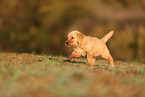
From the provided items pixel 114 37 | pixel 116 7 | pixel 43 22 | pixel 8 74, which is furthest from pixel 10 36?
pixel 8 74

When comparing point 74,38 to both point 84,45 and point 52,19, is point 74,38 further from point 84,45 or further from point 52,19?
point 52,19

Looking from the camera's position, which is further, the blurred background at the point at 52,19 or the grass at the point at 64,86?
the blurred background at the point at 52,19

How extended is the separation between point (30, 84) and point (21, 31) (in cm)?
1030

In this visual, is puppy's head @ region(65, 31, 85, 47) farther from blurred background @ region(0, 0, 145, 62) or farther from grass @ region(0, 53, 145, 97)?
blurred background @ region(0, 0, 145, 62)

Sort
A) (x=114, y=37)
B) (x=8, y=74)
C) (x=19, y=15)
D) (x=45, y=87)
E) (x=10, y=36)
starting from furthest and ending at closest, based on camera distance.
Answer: (x=19, y=15)
(x=10, y=36)
(x=114, y=37)
(x=8, y=74)
(x=45, y=87)

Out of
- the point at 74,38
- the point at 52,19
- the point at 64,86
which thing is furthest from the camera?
the point at 52,19

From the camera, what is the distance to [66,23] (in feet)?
45.9

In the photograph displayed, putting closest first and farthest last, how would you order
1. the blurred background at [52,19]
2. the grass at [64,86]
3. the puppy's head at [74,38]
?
the grass at [64,86] → the puppy's head at [74,38] → the blurred background at [52,19]

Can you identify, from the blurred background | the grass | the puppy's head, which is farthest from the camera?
the blurred background

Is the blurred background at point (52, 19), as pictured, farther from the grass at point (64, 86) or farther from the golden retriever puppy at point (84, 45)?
the grass at point (64, 86)

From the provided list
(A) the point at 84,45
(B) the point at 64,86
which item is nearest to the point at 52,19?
(A) the point at 84,45

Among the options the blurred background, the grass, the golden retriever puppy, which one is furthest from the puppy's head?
the blurred background

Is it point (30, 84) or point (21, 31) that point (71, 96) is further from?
point (21, 31)

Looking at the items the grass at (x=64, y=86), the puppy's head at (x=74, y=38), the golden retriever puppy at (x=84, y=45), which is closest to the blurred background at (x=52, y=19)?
the golden retriever puppy at (x=84, y=45)
